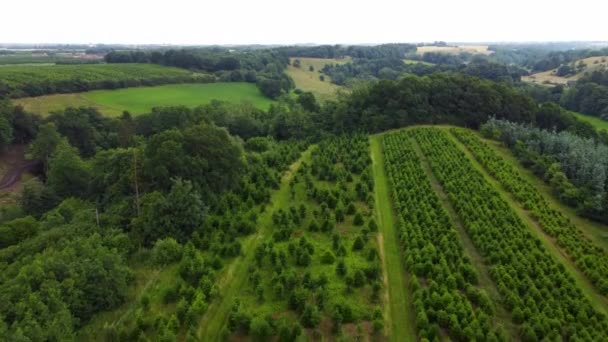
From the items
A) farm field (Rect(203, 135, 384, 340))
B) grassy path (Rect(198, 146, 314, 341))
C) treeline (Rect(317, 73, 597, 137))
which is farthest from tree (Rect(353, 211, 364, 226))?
treeline (Rect(317, 73, 597, 137))

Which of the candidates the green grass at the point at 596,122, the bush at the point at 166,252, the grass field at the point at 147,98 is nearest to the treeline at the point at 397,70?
the green grass at the point at 596,122

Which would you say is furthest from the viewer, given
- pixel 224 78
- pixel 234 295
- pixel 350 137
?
pixel 224 78

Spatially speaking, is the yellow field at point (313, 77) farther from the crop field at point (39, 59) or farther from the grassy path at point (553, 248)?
the crop field at point (39, 59)

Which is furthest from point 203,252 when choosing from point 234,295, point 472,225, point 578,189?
point 578,189

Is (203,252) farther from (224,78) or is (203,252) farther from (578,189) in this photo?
(224,78)

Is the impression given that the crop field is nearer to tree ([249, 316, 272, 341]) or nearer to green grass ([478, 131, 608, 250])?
tree ([249, 316, 272, 341])
